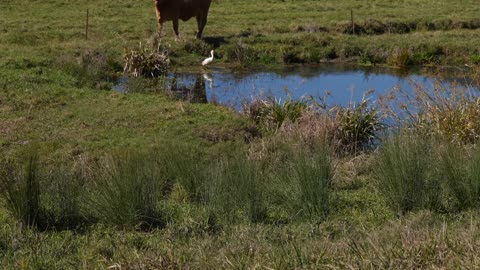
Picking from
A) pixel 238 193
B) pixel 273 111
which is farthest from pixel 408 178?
pixel 273 111

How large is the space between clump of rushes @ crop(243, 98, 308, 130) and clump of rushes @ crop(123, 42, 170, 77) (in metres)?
5.08

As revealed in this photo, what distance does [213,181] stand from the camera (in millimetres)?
7734

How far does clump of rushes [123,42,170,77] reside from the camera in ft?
60.1

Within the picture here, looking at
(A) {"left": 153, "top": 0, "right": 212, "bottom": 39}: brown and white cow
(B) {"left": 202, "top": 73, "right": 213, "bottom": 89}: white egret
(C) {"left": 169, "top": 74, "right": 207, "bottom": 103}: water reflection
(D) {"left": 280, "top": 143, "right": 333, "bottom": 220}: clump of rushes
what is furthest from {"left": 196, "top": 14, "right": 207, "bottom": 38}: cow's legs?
(D) {"left": 280, "top": 143, "right": 333, "bottom": 220}: clump of rushes

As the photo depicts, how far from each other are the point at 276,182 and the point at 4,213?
8.87 ft

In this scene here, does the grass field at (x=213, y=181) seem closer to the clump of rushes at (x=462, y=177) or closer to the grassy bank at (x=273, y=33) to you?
the clump of rushes at (x=462, y=177)

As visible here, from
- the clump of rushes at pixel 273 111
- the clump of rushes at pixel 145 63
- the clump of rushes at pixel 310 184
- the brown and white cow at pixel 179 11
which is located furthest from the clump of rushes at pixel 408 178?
the brown and white cow at pixel 179 11

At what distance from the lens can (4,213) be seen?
7660 millimetres

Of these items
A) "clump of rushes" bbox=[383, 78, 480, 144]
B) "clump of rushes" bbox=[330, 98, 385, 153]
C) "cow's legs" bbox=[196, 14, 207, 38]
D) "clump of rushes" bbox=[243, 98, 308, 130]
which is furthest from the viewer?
"cow's legs" bbox=[196, 14, 207, 38]

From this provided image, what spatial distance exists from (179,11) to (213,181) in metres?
15.5

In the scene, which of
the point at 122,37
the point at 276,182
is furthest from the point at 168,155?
the point at 122,37

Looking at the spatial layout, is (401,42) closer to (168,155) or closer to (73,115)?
(73,115)

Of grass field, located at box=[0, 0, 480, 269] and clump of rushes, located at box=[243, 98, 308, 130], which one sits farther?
clump of rushes, located at box=[243, 98, 308, 130]

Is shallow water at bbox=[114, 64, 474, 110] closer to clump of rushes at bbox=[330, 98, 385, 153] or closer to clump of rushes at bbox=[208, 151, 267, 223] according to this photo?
clump of rushes at bbox=[330, 98, 385, 153]
